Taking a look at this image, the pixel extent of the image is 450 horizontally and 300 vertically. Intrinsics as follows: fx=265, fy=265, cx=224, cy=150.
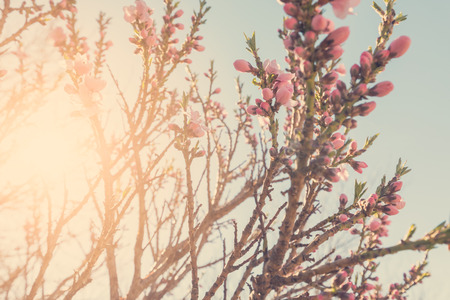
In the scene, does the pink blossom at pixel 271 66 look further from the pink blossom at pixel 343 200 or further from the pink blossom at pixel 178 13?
the pink blossom at pixel 178 13

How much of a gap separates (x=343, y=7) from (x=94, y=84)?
1664 mm

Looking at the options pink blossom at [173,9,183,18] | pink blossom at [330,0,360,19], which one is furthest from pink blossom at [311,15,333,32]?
pink blossom at [173,9,183,18]

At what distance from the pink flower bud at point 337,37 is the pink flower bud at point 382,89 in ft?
0.87

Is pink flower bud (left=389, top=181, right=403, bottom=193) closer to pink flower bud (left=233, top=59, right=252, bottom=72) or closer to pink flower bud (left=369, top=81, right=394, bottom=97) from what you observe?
pink flower bud (left=369, top=81, right=394, bottom=97)

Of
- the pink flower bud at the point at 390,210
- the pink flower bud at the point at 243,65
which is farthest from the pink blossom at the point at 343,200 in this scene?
the pink flower bud at the point at 243,65

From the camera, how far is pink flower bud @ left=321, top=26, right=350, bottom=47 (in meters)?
0.97

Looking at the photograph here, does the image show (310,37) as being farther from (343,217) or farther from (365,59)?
(343,217)

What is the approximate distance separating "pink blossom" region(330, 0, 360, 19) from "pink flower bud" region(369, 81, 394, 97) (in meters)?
0.32

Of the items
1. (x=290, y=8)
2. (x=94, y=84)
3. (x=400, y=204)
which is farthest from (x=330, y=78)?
(x=94, y=84)

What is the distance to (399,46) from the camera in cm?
109

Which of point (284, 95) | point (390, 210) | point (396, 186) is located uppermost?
point (284, 95)

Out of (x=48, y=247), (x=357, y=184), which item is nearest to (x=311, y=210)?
(x=357, y=184)

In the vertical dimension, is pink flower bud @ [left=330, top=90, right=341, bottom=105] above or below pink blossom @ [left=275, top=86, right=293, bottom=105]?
below

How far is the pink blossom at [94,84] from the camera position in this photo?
190cm
